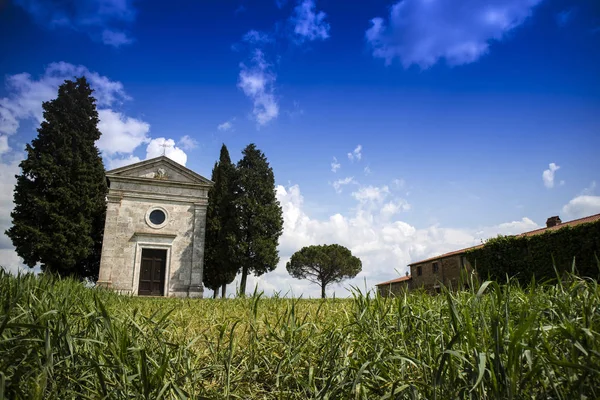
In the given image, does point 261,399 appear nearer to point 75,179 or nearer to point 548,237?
point 548,237

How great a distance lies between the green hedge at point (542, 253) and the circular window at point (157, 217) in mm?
17288

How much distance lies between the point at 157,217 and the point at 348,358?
20881mm

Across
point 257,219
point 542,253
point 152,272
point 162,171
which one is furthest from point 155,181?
point 542,253

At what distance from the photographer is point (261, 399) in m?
2.69

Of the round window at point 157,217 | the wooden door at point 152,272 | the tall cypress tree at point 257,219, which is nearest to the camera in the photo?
the wooden door at point 152,272

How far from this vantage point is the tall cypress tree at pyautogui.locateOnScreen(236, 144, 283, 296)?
25.1 meters

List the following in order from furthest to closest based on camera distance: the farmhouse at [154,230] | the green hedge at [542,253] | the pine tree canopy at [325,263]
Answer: the pine tree canopy at [325,263] → the farmhouse at [154,230] → the green hedge at [542,253]

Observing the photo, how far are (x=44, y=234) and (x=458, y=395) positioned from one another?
80.0 feet

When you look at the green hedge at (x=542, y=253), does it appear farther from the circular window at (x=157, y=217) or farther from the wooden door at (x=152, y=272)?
the circular window at (x=157, y=217)

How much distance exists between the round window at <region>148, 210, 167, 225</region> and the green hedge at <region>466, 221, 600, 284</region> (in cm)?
1741

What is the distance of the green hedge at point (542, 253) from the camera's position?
15.4 meters

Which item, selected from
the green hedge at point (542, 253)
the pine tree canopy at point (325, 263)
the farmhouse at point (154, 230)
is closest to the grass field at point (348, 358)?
the green hedge at point (542, 253)

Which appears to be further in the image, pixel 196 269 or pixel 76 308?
pixel 196 269

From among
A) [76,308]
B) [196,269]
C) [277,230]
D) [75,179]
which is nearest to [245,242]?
[277,230]
